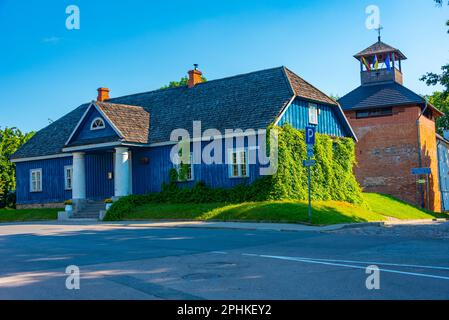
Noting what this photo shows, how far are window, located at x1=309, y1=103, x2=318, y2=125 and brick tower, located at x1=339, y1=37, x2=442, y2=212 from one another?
14269 mm

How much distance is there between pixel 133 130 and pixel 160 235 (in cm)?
1531

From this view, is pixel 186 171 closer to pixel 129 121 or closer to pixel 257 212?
pixel 129 121

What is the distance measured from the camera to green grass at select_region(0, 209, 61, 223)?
32.6 metres

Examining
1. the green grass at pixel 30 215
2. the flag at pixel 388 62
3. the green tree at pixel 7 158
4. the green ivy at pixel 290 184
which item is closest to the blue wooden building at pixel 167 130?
the green ivy at pixel 290 184

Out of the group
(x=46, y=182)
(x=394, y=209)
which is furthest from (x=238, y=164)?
(x=46, y=182)

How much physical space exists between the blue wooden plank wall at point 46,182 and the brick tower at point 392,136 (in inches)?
942

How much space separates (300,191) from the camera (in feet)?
88.1

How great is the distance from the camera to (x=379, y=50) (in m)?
45.9

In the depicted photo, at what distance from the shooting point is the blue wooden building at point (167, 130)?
2822 centimetres

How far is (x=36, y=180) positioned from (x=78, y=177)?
7.33 metres

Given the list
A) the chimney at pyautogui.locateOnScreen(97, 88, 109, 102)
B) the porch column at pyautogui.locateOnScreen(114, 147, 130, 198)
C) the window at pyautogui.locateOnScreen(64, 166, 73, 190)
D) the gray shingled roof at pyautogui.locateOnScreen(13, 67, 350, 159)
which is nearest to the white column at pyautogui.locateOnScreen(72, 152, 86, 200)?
the porch column at pyautogui.locateOnScreen(114, 147, 130, 198)

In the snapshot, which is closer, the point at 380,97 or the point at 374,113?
the point at 380,97

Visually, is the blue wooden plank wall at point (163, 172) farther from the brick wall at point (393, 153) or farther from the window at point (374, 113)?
the window at point (374, 113)
